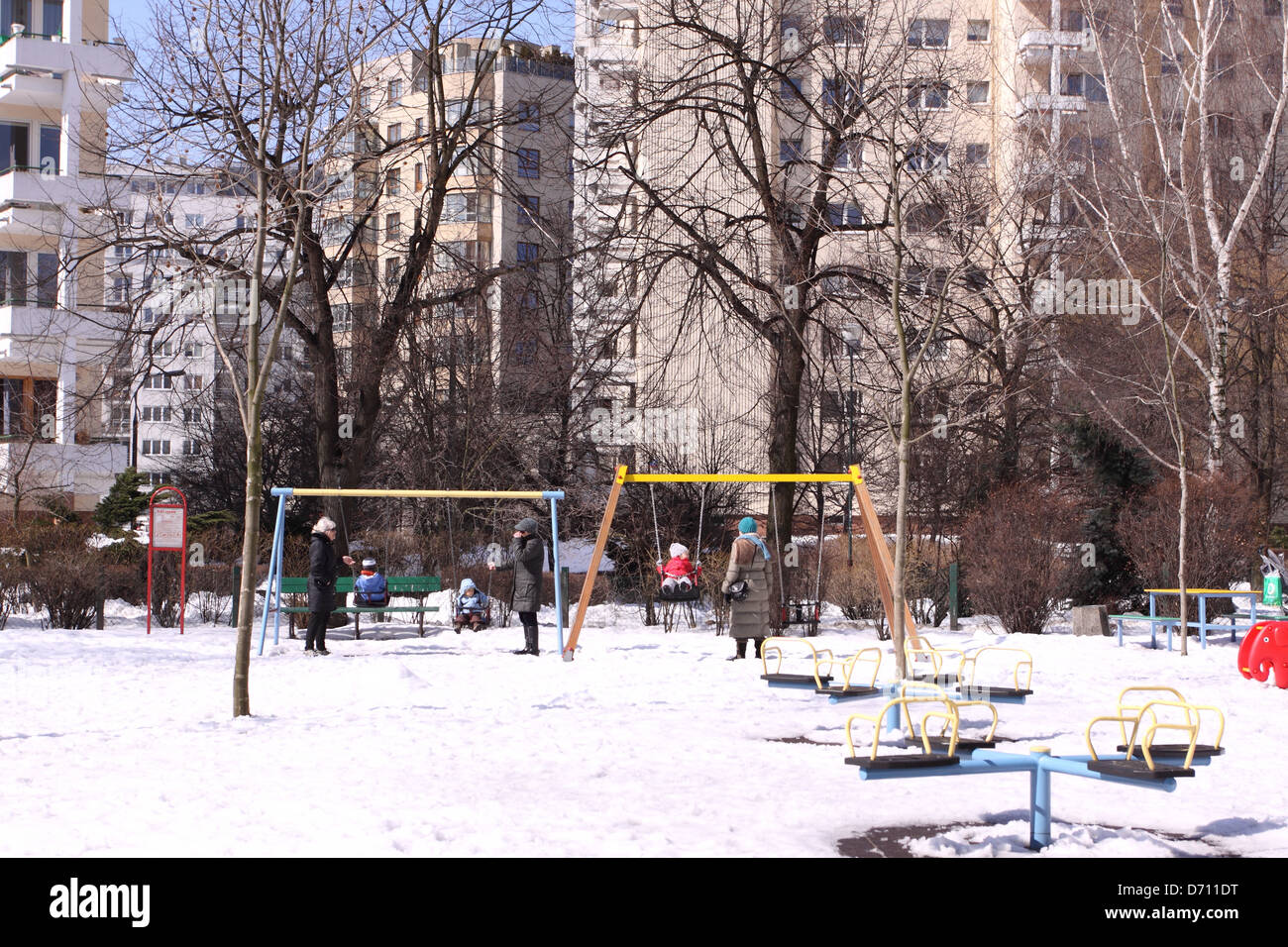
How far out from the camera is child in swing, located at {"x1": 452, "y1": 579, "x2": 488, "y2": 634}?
1936cm

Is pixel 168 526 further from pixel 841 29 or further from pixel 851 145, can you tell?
pixel 841 29

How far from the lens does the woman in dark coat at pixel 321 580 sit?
16250 mm

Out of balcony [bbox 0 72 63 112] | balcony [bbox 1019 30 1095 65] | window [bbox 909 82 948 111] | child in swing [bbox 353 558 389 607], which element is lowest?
child in swing [bbox 353 558 389 607]

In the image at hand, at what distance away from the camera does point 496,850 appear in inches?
248

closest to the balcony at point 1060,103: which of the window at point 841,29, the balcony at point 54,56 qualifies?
the window at point 841,29

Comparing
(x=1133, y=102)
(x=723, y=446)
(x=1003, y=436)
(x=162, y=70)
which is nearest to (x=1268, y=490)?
(x=1003, y=436)

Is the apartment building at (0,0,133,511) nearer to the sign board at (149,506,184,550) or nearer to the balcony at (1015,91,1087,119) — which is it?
the sign board at (149,506,184,550)

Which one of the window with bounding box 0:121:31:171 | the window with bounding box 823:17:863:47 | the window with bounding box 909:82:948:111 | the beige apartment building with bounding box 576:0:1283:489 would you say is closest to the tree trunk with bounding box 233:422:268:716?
the beige apartment building with bounding box 576:0:1283:489

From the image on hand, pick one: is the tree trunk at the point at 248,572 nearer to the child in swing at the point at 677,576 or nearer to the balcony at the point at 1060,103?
the child in swing at the point at 677,576

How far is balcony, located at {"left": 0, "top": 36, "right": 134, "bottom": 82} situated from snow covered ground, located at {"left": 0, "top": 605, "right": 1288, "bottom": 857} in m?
22.9

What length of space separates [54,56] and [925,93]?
922 inches

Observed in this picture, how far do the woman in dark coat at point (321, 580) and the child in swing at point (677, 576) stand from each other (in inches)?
149
